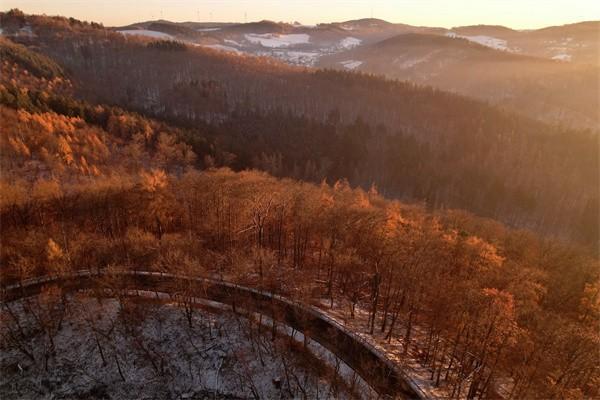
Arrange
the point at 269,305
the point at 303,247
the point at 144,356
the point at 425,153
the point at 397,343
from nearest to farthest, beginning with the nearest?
the point at 144,356
the point at 397,343
the point at 269,305
the point at 303,247
the point at 425,153

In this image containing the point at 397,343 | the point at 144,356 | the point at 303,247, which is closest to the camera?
the point at 144,356

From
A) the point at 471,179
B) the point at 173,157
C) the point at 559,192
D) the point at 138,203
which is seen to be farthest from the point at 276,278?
the point at 559,192

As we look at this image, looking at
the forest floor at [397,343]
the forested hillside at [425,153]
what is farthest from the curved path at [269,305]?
the forested hillside at [425,153]

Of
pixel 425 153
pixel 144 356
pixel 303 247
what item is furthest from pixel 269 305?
pixel 425 153

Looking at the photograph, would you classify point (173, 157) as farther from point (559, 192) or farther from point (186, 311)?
point (559, 192)

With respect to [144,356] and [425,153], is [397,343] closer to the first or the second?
[144,356]
